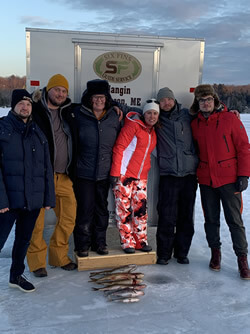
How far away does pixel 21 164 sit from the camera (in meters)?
2.77

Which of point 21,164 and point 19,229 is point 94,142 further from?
point 19,229

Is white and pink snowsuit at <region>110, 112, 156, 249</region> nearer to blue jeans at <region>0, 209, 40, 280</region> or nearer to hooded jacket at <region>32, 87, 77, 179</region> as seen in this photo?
hooded jacket at <region>32, 87, 77, 179</region>

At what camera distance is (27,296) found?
3.03 m

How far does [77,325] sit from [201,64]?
3019 millimetres

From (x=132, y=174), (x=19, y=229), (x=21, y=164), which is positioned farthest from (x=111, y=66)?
(x=19, y=229)

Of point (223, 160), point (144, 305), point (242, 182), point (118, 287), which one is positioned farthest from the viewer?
point (223, 160)

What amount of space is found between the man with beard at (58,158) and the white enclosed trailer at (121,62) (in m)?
0.45

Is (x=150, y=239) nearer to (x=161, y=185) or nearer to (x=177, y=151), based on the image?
(x=161, y=185)

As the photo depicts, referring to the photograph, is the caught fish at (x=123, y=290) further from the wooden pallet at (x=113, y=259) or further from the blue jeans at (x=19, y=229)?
the blue jeans at (x=19, y=229)

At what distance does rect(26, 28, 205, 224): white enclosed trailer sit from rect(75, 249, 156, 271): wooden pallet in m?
0.74

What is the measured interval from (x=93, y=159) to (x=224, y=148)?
1.29 m

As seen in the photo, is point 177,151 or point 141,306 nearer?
point 141,306

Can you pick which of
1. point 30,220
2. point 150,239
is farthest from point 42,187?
point 150,239

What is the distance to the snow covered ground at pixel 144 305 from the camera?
2621 mm
